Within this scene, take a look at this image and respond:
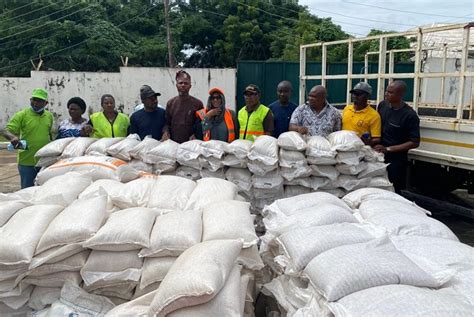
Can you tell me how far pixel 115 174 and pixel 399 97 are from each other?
2.62m

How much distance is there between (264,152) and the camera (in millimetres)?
3695

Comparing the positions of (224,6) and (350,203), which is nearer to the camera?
(350,203)

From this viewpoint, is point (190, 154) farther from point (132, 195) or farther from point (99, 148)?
point (132, 195)

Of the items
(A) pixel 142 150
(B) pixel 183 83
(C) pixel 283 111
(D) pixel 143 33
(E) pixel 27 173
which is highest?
(D) pixel 143 33

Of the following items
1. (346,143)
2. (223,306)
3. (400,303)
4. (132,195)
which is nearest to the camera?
(400,303)

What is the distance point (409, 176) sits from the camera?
5090mm

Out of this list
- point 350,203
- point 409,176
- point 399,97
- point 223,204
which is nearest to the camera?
point 223,204

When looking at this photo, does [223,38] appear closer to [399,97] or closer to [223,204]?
[399,97]

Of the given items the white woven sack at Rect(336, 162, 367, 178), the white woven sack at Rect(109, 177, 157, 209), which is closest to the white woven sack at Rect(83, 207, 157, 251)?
the white woven sack at Rect(109, 177, 157, 209)

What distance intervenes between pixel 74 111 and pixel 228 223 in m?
2.80

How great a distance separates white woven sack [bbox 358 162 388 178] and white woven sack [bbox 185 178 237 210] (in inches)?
50.2

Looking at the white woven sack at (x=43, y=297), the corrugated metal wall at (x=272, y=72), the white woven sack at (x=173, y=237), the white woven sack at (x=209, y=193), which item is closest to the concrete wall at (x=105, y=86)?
the corrugated metal wall at (x=272, y=72)

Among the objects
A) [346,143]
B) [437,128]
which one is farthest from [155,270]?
[437,128]

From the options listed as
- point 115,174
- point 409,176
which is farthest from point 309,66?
point 115,174
